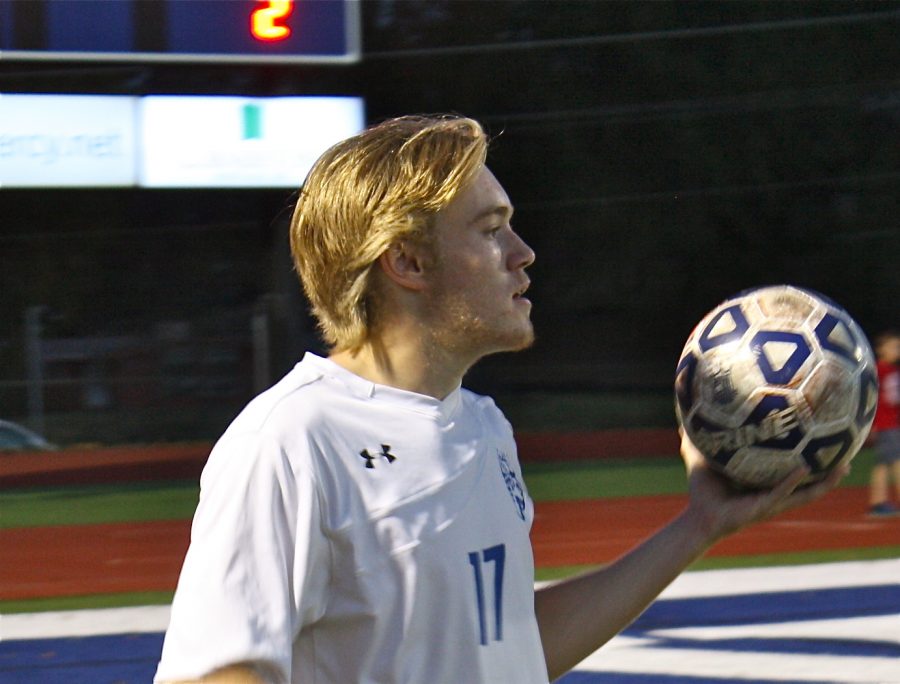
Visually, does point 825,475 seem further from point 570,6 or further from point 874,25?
point 874,25

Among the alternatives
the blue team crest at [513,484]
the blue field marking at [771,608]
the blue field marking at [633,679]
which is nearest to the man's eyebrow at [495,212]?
the blue team crest at [513,484]

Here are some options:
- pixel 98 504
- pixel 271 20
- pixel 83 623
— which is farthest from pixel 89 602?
pixel 98 504

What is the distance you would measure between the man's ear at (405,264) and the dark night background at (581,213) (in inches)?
618

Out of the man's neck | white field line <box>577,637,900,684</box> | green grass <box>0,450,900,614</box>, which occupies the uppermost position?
the man's neck

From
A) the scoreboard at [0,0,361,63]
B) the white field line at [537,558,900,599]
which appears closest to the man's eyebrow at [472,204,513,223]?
the white field line at [537,558,900,599]

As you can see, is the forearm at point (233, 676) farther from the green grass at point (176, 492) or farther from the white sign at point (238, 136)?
the green grass at point (176, 492)

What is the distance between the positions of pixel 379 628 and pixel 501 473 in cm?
35

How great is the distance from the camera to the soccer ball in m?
2.36

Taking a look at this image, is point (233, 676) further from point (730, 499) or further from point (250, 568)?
point (730, 499)

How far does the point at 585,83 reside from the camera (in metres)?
21.7

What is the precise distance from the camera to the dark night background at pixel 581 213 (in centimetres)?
1984

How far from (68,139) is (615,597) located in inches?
411

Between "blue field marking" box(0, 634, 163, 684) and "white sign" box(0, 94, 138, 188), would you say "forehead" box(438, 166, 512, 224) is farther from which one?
"white sign" box(0, 94, 138, 188)

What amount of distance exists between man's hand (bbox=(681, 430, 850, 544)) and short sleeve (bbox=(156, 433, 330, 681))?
733 millimetres
